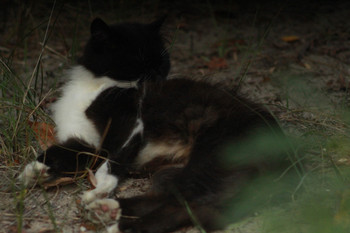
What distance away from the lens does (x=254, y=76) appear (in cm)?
450

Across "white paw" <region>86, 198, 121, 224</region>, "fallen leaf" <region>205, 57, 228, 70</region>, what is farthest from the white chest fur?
"fallen leaf" <region>205, 57, 228, 70</region>

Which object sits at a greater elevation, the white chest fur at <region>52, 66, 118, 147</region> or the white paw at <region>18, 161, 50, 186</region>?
the white chest fur at <region>52, 66, 118, 147</region>

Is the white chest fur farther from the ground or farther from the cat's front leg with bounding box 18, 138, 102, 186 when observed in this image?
the ground

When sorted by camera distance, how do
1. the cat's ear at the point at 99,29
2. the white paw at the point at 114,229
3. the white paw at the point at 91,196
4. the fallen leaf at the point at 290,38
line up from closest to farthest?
the white paw at the point at 114,229 → the white paw at the point at 91,196 → the cat's ear at the point at 99,29 → the fallen leaf at the point at 290,38

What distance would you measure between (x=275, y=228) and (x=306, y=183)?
52cm

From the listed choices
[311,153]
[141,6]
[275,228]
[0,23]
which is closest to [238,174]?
[275,228]

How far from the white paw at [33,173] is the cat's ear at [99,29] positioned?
36.2 inches

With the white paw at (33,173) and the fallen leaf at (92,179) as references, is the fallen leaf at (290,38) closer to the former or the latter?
the fallen leaf at (92,179)

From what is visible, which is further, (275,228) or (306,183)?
(306,183)

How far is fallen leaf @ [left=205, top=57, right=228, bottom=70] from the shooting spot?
4727 mm

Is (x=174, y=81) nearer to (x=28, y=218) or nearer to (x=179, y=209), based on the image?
(x=179, y=209)

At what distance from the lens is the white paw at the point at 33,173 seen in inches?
98.0

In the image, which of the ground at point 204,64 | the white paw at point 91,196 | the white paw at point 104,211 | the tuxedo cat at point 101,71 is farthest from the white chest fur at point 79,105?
the white paw at point 104,211

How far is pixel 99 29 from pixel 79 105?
54 cm
